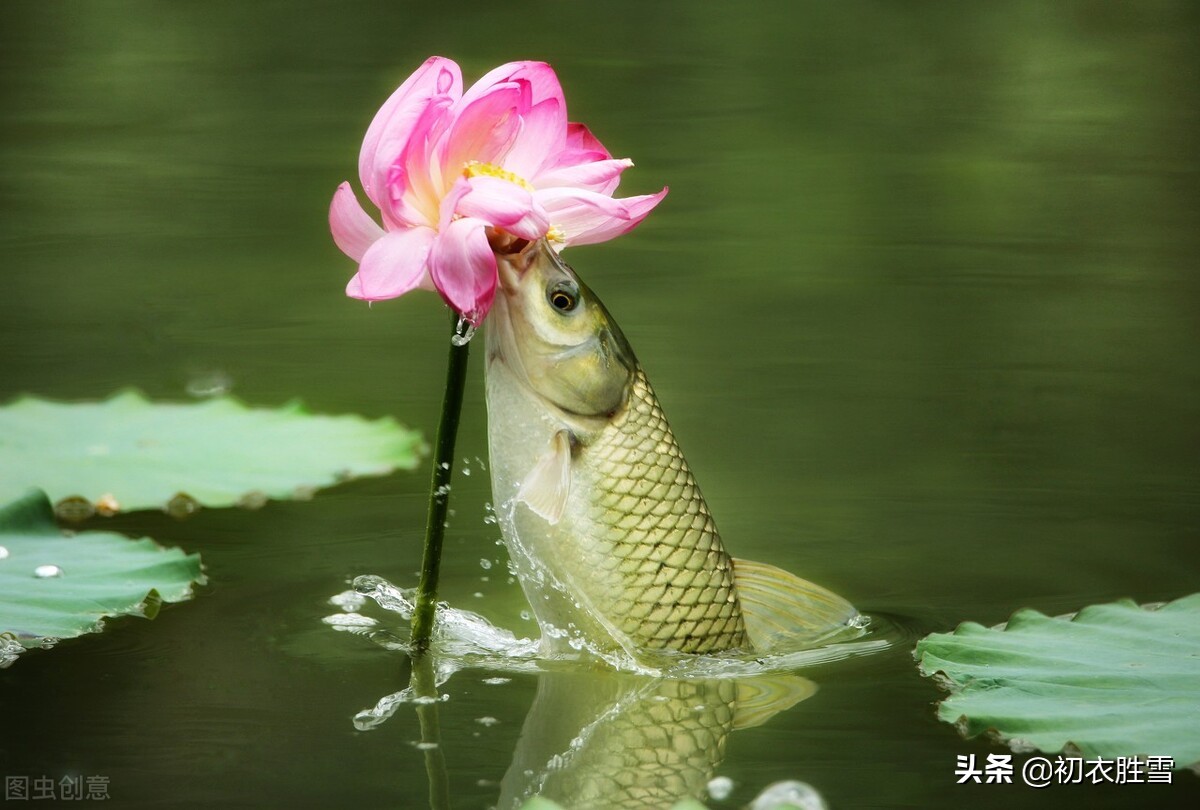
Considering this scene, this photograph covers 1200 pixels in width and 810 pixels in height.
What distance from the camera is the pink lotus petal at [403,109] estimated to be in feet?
4.63

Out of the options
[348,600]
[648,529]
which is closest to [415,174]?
[648,529]

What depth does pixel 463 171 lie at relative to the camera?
1.48m

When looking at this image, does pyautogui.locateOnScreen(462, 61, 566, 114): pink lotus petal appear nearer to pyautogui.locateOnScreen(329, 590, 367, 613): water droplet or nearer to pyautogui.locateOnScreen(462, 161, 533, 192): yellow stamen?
pyautogui.locateOnScreen(462, 161, 533, 192): yellow stamen

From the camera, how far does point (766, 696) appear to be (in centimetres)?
179

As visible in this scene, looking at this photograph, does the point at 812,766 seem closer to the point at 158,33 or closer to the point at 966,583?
the point at 966,583

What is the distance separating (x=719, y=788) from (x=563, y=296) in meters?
0.58

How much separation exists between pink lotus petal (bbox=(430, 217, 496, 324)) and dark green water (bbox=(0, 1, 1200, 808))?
519mm

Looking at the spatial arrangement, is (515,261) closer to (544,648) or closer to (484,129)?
Result: (484,129)

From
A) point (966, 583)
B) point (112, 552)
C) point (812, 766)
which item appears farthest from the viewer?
point (966, 583)

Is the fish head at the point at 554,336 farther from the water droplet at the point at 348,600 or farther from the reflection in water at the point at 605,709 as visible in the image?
the water droplet at the point at 348,600

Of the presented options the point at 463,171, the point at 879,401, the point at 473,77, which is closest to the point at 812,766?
the point at 463,171

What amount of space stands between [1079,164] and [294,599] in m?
4.07

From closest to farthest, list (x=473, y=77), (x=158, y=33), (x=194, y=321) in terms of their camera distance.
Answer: (x=194, y=321)
(x=473, y=77)
(x=158, y=33)

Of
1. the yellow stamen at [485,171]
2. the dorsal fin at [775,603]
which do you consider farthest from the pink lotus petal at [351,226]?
the dorsal fin at [775,603]
